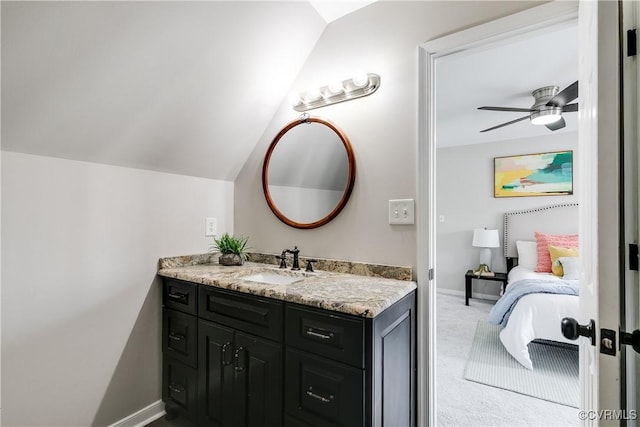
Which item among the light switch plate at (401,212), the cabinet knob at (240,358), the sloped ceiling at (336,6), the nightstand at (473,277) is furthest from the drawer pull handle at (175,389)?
the nightstand at (473,277)

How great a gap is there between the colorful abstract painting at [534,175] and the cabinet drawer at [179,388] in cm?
450

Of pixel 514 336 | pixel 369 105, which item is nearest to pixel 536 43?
pixel 369 105

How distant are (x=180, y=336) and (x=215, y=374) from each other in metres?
0.35

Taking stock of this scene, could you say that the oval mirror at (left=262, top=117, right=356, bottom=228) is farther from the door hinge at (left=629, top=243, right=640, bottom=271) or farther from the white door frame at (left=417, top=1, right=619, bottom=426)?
the door hinge at (left=629, top=243, right=640, bottom=271)

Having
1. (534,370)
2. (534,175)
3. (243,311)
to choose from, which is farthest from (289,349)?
(534,175)

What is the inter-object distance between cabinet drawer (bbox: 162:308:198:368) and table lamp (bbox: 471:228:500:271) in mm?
3981

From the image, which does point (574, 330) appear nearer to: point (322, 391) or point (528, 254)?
point (322, 391)

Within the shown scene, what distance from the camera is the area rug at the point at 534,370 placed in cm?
212

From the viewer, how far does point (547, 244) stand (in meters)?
3.75

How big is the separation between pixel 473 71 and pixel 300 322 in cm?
247

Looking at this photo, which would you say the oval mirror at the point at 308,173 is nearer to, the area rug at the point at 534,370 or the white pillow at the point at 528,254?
the area rug at the point at 534,370

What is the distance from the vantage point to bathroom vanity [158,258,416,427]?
111 centimetres

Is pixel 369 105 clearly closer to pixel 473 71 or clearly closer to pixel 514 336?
pixel 473 71

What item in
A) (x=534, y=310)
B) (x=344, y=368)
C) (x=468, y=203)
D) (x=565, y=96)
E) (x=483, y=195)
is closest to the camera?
(x=344, y=368)
